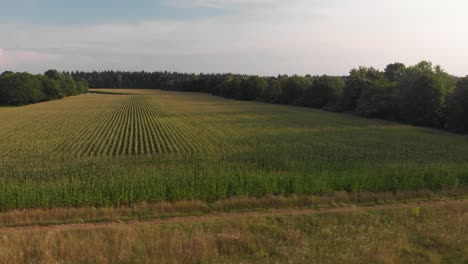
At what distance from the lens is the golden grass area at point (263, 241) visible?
8.37m

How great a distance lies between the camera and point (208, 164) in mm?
22016

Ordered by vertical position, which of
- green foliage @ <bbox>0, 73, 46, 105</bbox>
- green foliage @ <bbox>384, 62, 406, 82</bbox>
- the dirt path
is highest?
green foliage @ <bbox>384, 62, 406, 82</bbox>

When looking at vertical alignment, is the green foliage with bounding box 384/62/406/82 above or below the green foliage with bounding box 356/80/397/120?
above

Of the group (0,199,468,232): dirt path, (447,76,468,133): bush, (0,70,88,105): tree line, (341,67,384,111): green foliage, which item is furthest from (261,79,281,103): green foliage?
(0,199,468,232): dirt path

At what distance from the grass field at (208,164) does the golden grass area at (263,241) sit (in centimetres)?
369

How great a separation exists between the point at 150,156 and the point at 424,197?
18950 millimetres

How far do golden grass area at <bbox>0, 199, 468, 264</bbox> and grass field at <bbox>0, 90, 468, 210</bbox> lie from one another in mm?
3692

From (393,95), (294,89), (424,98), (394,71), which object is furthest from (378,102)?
(294,89)

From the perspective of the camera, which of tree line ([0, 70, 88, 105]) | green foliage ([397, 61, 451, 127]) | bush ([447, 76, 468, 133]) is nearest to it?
bush ([447, 76, 468, 133])

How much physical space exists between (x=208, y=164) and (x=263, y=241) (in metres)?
12.7

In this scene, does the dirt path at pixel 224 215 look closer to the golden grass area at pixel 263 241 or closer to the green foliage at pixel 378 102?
the golden grass area at pixel 263 241

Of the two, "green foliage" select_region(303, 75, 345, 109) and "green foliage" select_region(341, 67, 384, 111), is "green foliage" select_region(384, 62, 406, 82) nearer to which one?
"green foliage" select_region(341, 67, 384, 111)

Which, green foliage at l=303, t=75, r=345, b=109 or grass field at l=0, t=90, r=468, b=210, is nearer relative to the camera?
grass field at l=0, t=90, r=468, b=210

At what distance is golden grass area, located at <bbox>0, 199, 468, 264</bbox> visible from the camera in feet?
27.5
